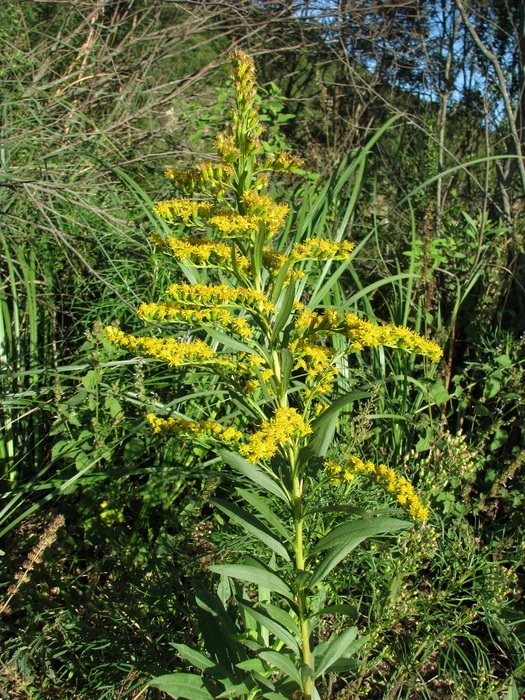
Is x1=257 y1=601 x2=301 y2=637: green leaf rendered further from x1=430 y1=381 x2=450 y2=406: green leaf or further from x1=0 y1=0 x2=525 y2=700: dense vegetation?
x1=430 y1=381 x2=450 y2=406: green leaf

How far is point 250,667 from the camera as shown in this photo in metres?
1.13

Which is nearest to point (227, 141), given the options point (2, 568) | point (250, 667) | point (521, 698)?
point (250, 667)

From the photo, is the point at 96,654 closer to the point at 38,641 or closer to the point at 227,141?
the point at 38,641

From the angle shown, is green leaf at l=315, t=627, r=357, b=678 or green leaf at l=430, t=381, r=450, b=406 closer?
green leaf at l=315, t=627, r=357, b=678

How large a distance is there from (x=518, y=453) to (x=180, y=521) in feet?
4.17

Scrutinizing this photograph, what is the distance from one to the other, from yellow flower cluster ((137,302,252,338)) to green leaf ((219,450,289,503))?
27 cm

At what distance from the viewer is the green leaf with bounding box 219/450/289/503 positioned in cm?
120

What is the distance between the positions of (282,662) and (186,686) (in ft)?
0.71

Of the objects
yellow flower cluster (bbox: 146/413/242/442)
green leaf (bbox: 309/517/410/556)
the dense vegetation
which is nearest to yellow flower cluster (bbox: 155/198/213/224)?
yellow flower cluster (bbox: 146/413/242/442)

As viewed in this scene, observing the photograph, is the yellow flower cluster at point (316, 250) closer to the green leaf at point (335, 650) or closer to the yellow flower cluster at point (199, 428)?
the yellow flower cluster at point (199, 428)

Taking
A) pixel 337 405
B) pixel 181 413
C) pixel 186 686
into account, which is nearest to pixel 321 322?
pixel 337 405

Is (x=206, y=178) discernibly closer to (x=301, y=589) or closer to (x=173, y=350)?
(x=173, y=350)

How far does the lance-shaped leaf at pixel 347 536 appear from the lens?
3.61 feet

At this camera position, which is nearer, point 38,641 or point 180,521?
point 38,641
